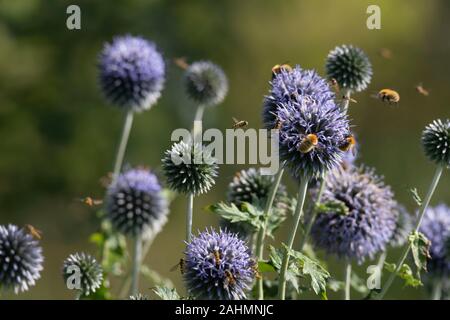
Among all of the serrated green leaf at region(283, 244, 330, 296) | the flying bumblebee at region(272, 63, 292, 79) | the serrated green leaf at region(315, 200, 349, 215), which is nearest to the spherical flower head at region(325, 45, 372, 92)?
the flying bumblebee at region(272, 63, 292, 79)

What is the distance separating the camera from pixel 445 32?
8688 millimetres

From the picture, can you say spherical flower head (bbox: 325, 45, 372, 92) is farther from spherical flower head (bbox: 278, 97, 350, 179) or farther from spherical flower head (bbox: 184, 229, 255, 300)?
spherical flower head (bbox: 184, 229, 255, 300)

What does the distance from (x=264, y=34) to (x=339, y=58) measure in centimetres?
497

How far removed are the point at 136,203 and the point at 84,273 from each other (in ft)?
2.16

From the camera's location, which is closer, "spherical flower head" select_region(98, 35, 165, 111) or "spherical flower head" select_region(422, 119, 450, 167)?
"spherical flower head" select_region(422, 119, 450, 167)

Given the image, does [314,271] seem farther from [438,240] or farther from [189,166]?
[438,240]

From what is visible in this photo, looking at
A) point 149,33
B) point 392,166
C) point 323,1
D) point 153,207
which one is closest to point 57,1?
point 149,33

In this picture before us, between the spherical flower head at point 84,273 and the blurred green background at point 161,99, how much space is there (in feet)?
12.7

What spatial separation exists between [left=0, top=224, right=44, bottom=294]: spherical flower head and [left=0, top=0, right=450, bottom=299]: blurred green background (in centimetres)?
387

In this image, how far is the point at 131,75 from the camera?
158 inches

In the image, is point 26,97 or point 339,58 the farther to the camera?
point 26,97

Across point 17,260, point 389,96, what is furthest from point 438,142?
point 17,260

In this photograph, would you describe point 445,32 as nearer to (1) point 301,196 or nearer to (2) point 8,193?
(2) point 8,193

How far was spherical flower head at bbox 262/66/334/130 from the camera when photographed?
2.72m
